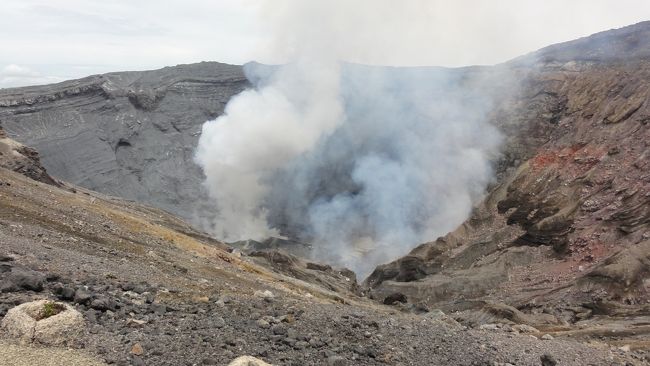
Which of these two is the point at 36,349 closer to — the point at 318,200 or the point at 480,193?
the point at 480,193

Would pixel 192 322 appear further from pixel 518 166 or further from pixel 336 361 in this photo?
pixel 518 166

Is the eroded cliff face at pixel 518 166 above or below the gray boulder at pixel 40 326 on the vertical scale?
above

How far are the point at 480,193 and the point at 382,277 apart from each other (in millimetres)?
12051

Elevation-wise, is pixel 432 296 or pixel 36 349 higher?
pixel 432 296

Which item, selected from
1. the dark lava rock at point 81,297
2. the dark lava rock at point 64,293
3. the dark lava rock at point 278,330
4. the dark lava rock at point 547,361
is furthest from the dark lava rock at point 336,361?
the dark lava rock at point 547,361

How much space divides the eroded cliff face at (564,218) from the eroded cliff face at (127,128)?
21720mm

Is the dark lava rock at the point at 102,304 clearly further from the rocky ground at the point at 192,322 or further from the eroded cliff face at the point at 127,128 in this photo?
the eroded cliff face at the point at 127,128

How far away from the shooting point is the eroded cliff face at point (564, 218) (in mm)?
22047

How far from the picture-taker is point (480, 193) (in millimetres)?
39719

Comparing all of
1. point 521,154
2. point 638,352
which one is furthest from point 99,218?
point 521,154

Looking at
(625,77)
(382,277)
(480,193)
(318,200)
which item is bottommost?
(382,277)

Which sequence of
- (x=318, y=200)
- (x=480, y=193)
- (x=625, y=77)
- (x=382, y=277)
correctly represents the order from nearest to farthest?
(x=382, y=277)
(x=625, y=77)
(x=480, y=193)
(x=318, y=200)

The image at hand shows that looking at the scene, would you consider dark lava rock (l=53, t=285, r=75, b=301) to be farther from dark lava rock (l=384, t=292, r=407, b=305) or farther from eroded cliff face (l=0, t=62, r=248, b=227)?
eroded cliff face (l=0, t=62, r=248, b=227)

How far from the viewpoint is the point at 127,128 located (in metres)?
47.9
